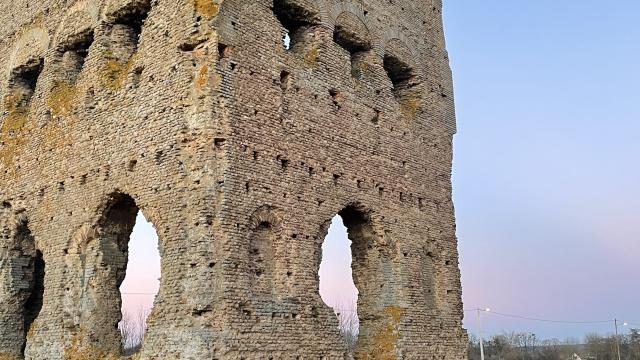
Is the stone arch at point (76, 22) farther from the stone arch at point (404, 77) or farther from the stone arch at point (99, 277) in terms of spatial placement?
the stone arch at point (404, 77)

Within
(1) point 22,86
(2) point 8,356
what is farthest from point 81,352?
(1) point 22,86

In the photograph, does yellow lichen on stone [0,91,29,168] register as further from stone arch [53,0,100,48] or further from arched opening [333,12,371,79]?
arched opening [333,12,371,79]

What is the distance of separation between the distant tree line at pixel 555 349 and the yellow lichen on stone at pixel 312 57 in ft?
132

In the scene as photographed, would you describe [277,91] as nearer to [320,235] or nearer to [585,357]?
[320,235]

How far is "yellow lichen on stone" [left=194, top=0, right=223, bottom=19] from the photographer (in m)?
8.38

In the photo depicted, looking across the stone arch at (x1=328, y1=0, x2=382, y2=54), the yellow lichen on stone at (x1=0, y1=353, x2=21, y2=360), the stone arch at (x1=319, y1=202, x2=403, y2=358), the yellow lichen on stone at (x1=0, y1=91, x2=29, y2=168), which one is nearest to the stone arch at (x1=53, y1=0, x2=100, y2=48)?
the yellow lichen on stone at (x1=0, y1=91, x2=29, y2=168)

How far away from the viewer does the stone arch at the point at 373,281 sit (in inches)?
394

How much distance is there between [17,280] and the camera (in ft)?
35.5

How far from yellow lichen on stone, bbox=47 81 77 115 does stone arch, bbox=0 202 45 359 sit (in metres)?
1.73

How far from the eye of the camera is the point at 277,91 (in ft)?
29.2

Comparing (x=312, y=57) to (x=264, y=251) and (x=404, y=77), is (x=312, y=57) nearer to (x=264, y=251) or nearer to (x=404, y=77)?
(x=404, y=77)

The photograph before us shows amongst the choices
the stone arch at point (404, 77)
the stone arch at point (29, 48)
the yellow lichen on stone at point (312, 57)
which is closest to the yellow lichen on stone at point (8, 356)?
the stone arch at point (29, 48)

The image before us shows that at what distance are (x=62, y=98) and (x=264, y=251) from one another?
4.40m

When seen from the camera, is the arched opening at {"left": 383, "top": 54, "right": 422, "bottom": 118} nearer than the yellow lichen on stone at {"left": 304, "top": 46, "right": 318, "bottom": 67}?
No
